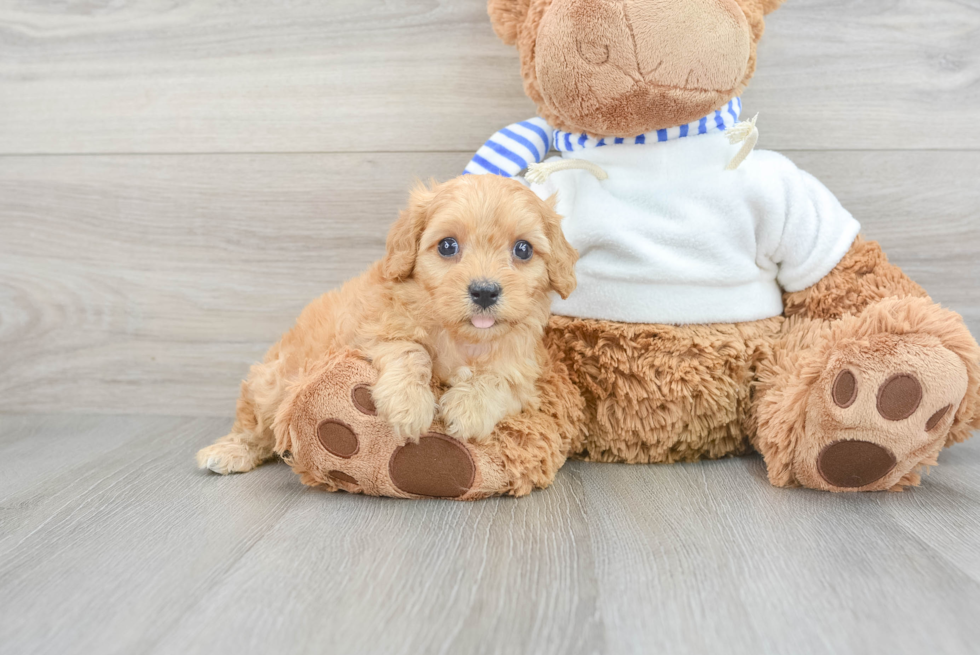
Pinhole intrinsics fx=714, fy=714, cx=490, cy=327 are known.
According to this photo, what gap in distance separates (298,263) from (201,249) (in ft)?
0.69

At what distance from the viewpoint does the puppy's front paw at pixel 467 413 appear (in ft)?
3.08

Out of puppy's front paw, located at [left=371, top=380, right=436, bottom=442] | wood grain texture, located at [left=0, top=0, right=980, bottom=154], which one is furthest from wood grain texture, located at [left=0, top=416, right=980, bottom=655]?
wood grain texture, located at [left=0, top=0, right=980, bottom=154]

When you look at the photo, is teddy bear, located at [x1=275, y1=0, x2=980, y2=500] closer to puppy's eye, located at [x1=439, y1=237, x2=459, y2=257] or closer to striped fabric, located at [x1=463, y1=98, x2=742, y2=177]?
striped fabric, located at [x1=463, y1=98, x2=742, y2=177]

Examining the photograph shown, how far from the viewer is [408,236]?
946 millimetres

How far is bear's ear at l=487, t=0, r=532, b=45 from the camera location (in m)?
1.07

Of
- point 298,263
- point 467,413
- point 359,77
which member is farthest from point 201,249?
point 467,413

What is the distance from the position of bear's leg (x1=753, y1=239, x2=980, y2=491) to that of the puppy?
36 centimetres

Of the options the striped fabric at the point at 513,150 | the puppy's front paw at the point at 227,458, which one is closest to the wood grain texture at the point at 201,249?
the striped fabric at the point at 513,150

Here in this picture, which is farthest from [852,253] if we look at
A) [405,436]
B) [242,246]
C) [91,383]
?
[91,383]

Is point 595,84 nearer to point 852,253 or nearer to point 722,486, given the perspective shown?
point 852,253

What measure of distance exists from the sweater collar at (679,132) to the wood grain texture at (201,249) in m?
0.34

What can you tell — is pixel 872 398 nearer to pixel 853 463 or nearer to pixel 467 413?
pixel 853 463

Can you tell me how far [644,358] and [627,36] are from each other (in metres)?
0.46

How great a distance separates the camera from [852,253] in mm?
1114
